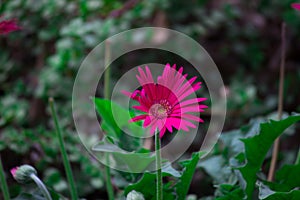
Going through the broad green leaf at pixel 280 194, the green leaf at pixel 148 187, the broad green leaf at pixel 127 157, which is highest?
the broad green leaf at pixel 127 157

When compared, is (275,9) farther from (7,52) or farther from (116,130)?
(116,130)

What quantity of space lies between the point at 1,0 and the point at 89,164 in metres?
0.62

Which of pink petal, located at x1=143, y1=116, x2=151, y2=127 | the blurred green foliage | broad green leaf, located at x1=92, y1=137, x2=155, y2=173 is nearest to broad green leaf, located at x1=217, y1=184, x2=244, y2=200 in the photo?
the blurred green foliage

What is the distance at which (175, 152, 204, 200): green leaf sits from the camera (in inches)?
26.9

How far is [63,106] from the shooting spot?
57.9 inches

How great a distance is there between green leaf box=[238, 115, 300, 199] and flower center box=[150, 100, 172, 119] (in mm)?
236

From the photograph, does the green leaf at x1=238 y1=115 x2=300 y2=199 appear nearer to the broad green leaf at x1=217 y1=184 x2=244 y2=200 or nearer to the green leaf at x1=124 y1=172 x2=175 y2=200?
the broad green leaf at x1=217 y1=184 x2=244 y2=200

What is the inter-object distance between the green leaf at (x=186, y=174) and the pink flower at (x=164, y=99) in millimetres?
145

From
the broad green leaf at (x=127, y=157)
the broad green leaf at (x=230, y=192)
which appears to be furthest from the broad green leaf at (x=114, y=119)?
the broad green leaf at (x=230, y=192)

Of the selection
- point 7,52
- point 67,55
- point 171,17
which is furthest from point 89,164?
point 171,17

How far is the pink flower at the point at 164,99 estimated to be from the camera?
535mm

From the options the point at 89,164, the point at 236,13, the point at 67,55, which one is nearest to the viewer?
the point at 89,164

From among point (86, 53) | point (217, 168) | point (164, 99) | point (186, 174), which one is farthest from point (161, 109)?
point (86, 53)

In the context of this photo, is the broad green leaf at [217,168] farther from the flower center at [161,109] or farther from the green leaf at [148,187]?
the flower center at [161,109]
